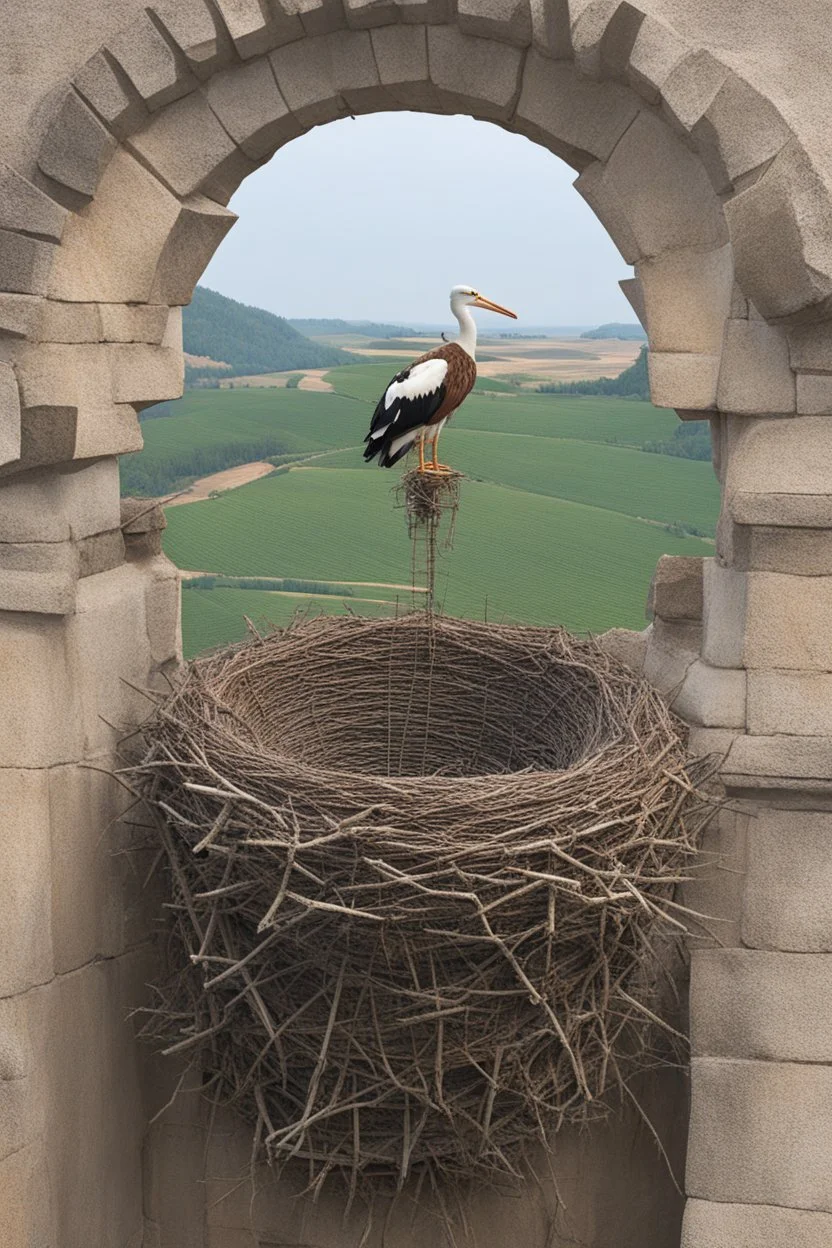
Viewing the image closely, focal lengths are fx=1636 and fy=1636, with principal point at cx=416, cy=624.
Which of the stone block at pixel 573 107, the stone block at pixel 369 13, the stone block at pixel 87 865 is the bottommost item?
the stone block at pixel 87 865

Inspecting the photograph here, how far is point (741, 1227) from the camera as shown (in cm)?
430

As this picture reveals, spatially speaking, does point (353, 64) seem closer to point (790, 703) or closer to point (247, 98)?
point (247, 98)

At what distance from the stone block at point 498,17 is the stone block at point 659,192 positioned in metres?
0.37

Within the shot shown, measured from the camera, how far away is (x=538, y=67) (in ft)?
13.8

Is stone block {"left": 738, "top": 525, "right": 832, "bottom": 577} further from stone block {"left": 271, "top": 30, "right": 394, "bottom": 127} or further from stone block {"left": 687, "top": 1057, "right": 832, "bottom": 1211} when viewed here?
Answer: stone block {"left": 271, "top": 30, "right": 394, "bottom": 127}

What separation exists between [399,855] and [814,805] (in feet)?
3.70

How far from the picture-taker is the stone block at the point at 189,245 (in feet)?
14.5

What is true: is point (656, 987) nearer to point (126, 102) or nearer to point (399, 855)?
point (399, 855)

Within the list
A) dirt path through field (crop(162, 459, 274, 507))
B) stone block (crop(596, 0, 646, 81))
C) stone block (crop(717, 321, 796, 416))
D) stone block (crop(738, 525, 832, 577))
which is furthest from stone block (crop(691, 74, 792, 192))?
dirt path through field (crop(162, 459, 274, 507))

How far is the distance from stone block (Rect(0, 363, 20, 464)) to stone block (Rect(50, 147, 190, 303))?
0.93 feet

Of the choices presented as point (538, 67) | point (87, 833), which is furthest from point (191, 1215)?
point (538, 67)

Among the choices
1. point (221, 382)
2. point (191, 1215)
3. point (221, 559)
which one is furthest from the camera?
point (221, 382)

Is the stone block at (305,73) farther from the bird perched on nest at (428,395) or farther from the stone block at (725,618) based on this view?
the stone block at (725,618)

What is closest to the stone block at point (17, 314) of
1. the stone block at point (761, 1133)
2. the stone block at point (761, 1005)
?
the stone block at point (761, 1005)
